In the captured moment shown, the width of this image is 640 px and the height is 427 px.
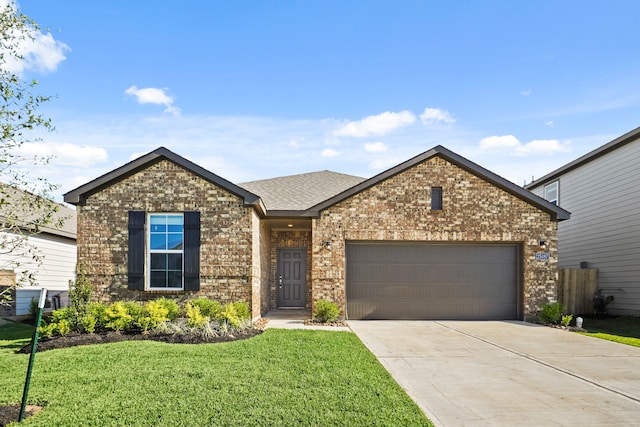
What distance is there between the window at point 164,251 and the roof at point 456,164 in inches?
126

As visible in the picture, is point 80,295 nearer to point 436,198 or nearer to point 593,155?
point 436,198

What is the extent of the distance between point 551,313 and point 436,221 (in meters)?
3.82

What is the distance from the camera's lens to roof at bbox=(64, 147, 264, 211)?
1094 centimetres

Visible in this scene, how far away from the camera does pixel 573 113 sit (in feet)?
45.9

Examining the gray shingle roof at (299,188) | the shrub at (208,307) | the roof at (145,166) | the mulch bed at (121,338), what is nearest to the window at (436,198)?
the gray shingle roof at (299,188)

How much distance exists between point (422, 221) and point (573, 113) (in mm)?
6234

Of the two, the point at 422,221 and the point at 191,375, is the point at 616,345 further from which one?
the point at 191,375

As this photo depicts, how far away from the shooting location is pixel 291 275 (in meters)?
15.4

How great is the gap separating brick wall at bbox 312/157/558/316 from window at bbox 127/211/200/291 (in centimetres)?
323

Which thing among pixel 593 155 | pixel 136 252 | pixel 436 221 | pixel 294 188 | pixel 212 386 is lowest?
pixel 212 386

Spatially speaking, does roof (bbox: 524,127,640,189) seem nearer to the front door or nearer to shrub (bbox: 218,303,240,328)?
the front door

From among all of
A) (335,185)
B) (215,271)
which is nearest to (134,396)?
(215,271)

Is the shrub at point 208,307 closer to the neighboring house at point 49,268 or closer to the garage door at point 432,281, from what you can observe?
the garage door at point 432,281

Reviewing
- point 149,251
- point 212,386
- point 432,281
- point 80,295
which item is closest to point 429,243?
point 432,281
